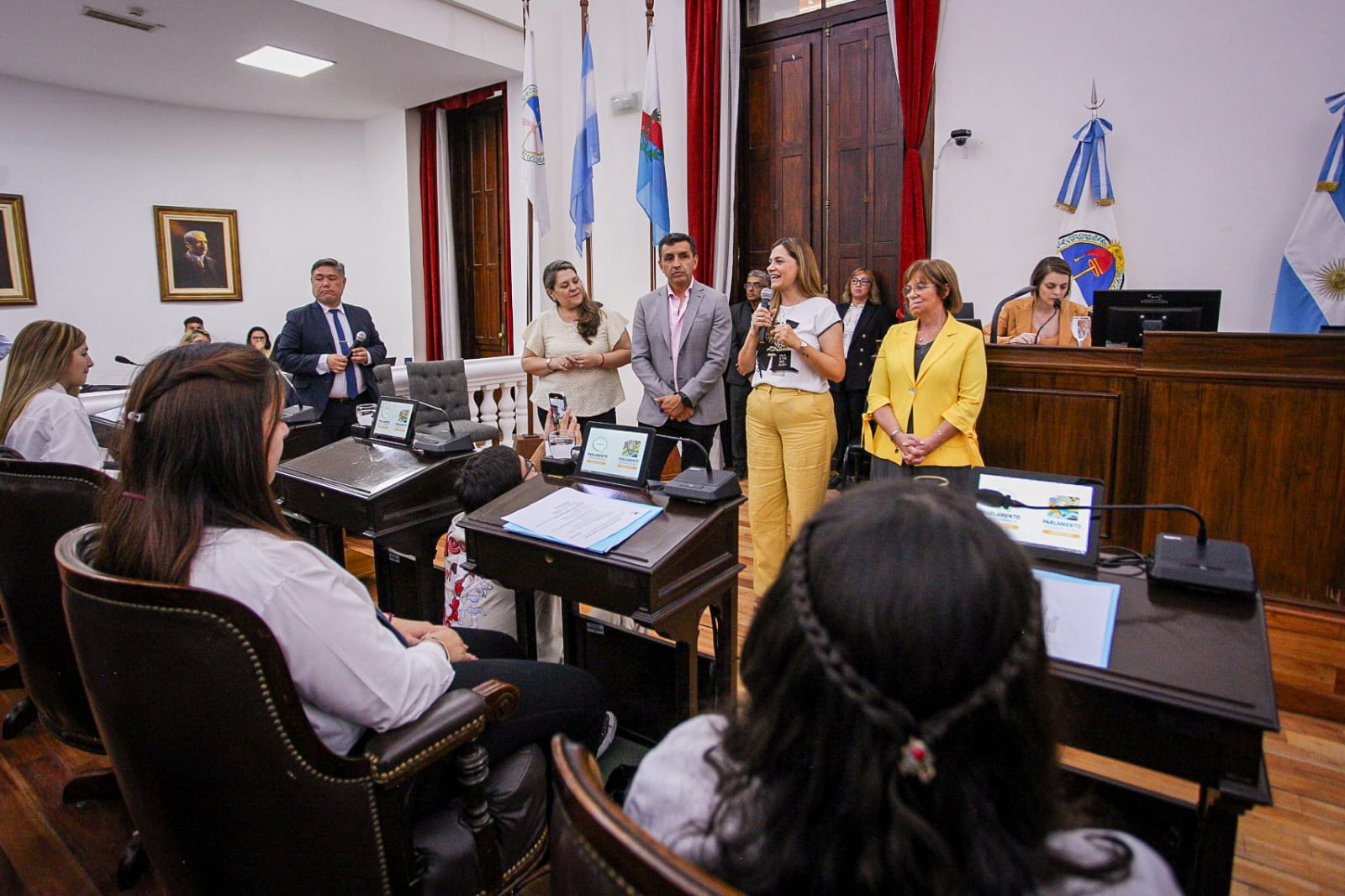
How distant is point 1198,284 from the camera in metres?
4.19

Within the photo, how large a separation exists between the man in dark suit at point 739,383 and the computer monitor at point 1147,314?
218cm

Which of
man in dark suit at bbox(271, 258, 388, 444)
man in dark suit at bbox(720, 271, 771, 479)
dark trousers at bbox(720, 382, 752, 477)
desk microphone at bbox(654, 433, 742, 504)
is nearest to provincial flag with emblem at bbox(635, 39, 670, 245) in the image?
man in dark suit at bbox(720, 271, 771, 479)

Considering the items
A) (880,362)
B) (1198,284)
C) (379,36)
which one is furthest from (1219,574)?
(379,36)

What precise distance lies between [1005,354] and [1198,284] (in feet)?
5.38

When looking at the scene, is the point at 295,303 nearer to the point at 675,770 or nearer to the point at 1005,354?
the point at 1005,354

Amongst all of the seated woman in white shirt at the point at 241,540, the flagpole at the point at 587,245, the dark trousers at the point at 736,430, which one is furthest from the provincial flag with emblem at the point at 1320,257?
the seated woman in white shirt at the point at 241,540

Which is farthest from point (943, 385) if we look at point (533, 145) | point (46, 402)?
point (533, 145)

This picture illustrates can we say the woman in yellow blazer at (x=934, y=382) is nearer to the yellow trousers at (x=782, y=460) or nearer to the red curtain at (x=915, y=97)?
the yellow trousers at (x=782, y=460)

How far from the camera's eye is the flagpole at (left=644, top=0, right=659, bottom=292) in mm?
5547

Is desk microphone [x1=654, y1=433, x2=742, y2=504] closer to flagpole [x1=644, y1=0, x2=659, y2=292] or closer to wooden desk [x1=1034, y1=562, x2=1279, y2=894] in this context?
wooden desk [x1=1034, y1=562, x2=1279, y2=894]

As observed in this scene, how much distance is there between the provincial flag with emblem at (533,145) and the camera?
5.58m

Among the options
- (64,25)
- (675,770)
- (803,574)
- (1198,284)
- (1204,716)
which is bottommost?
(1204,716)

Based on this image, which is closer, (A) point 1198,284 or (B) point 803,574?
(B) point 803,574

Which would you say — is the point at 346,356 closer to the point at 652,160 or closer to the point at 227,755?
the point at 652,160
